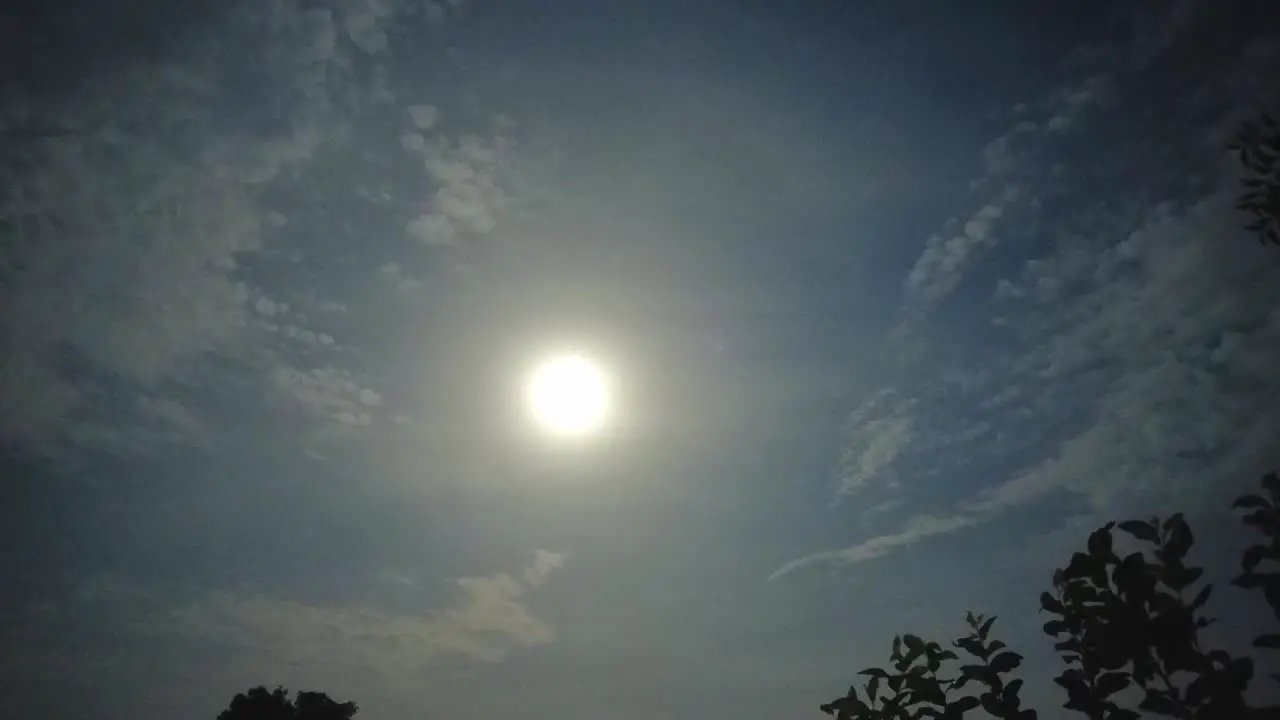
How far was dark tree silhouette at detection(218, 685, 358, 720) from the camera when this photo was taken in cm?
3028

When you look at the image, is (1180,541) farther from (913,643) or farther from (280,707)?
(280,707)

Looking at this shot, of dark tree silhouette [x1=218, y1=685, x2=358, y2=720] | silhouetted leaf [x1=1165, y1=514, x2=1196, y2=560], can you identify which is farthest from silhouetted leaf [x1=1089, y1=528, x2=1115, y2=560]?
dark tree silhouette [x1=218, y1=685, x2=358, y2=720]

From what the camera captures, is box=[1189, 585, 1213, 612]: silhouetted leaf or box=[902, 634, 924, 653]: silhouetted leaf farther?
box=[902, 634, 924, 653]: silhouetted leaf

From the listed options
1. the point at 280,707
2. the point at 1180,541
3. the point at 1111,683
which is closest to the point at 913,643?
the point at 1111,683

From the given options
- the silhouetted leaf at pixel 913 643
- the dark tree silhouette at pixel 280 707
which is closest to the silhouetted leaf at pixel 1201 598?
the silhouetted leaf at pixel 913 643

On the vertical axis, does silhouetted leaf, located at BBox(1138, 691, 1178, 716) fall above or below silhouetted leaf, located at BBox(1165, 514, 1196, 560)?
below

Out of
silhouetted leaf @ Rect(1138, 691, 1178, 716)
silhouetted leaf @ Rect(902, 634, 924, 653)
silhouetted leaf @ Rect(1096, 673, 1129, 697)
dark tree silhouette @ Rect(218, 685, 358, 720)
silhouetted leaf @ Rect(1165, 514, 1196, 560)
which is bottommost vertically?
silhouetted leaf @ Rect(1138, 691, 1178, 716)

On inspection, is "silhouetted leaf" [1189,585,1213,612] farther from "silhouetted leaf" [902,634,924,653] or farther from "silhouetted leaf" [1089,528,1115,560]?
"silhouetted leaf" [902,634,924,653]

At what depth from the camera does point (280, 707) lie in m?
30.7

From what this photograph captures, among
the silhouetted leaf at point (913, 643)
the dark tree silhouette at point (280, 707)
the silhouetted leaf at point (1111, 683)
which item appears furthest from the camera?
the dark tree silhouette at point (280, 707)

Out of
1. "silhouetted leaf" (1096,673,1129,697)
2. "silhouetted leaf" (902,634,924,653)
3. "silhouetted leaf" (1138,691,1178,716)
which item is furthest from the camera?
"silhouetted leaf" (902,634,924,653)

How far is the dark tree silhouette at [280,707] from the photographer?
3028 centimetres

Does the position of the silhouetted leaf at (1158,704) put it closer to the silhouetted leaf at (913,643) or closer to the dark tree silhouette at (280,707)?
the silhouetted leaf at (913,643)

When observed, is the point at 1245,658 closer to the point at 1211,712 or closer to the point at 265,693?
the point at 1211,712
